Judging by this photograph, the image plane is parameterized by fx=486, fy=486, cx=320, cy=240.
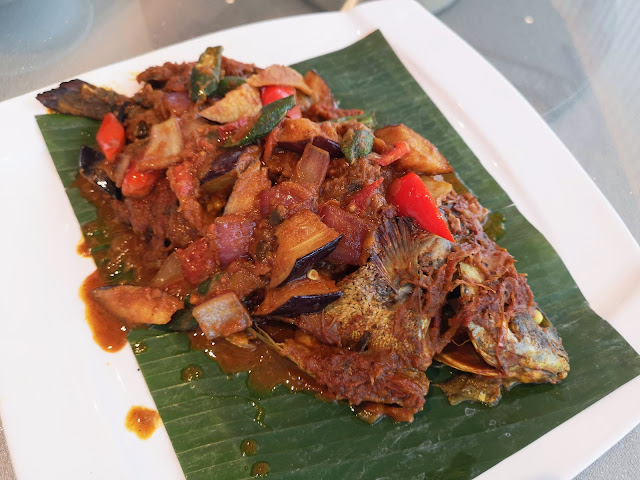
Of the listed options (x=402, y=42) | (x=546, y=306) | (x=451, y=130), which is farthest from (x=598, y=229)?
(x=402, y=42)

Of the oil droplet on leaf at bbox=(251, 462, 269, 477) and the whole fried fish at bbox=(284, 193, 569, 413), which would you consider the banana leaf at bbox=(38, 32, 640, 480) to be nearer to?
the oil droplet on leaf at bbox=(251, 462, 269, 477)

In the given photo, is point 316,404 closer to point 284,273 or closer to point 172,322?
point 284,273

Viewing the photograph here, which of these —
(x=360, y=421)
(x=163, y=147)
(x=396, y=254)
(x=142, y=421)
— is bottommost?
(x=360, y=421)

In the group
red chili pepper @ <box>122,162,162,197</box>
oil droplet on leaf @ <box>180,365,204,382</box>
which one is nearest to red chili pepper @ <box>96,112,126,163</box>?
red chili pepper @ <box>122,162,162,197</box>

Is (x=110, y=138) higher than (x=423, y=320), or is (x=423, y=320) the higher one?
(x=110, y=138)

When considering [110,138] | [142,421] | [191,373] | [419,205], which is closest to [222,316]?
[191,373]

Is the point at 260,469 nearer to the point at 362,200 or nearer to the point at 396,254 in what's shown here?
the point at 396,254
